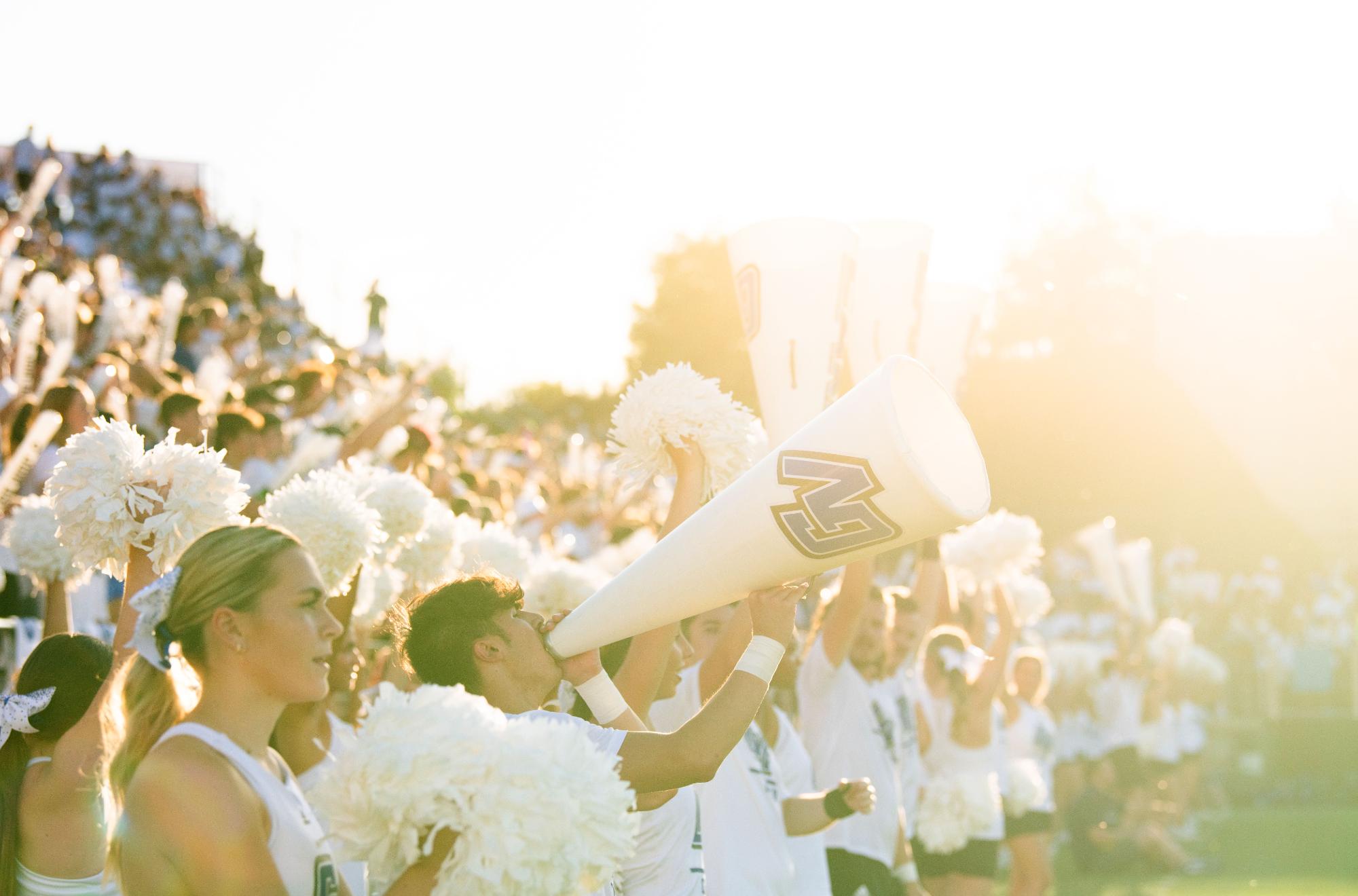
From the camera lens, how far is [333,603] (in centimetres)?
404

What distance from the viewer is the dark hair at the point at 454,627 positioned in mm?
2783

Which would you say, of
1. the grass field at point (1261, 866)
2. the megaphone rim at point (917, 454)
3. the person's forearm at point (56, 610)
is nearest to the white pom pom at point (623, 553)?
the person's forearm at point (56, 610)

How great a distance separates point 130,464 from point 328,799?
1361 mm

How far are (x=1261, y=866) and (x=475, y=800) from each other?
10.6 metres

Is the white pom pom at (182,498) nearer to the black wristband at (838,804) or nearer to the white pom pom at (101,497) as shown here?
the white pom pom at (101,497)

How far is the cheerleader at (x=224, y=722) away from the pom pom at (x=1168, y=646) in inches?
451

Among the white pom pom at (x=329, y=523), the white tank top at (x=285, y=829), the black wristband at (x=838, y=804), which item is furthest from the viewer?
the black wristband at (x=838, y=804)

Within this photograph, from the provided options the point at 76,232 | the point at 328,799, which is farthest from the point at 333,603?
the point at 76,232

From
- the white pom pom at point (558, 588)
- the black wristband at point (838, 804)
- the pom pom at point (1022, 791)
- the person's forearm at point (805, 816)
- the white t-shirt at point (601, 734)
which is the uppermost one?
the white pom pom at point (558, 588)

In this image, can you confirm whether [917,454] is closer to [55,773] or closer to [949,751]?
[55,773]

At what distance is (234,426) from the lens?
18.0 feet

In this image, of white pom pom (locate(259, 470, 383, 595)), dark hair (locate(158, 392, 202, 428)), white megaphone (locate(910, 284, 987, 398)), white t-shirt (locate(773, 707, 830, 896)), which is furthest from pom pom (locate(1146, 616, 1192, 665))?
white pom pom (locate(259, 470, 383, 595))

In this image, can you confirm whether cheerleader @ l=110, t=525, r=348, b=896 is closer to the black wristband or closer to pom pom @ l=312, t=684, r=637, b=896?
pom pom @ l=312, t=684, r=637, b=896

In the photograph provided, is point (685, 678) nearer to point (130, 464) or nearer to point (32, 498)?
point (130, 464)
